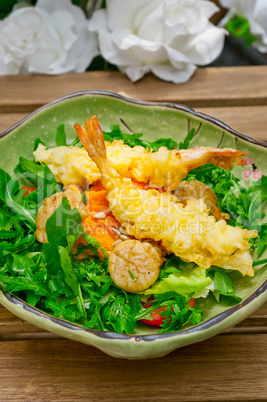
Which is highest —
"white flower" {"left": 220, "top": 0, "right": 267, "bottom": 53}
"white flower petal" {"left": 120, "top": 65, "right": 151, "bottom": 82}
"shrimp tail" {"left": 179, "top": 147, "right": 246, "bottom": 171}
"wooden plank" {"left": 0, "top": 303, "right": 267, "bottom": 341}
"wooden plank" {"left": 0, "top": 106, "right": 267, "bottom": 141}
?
"white flower" {"left": 220, "top": 0, "right": 267, "bottom": 53}

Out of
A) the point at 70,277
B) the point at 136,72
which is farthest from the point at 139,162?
the point at 136,72

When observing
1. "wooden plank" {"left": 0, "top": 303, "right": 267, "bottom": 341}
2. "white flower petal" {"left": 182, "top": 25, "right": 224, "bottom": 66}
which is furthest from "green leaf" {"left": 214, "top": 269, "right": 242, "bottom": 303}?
"white flower petal" {"left": 182, "top": 25, "right": 224, "bottom": 66}

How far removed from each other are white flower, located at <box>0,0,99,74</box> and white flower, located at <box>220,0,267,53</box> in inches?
60.4

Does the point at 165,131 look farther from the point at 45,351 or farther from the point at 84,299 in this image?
the point at 45,351

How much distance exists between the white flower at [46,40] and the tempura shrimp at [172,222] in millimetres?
1772

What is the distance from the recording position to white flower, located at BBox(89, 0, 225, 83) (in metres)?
3.79

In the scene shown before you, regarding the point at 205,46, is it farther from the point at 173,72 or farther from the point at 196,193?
the point at 196,193

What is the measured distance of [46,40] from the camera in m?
3.95

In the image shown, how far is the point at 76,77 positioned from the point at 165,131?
125cm

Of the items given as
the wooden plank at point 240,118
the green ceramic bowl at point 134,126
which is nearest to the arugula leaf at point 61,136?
the green ceramic bowl at point 134,126

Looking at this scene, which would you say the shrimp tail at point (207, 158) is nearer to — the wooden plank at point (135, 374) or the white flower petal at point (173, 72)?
the wooden plank at point (135, 374)

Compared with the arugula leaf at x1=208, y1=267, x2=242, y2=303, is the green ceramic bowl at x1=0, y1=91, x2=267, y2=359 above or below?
above

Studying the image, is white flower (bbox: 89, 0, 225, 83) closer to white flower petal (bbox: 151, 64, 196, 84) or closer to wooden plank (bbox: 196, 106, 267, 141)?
white flower petal (bbox: 151, 64, 196, 84)

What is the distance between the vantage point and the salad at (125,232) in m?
2.29
